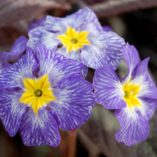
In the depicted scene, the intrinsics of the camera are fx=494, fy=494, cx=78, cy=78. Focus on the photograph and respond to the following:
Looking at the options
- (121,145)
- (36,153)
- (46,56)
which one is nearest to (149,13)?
(36,153)

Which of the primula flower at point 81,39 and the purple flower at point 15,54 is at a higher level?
the primula flower at point 81,39

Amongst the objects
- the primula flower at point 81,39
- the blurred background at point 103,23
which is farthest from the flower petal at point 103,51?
the blurred background at point 103,23

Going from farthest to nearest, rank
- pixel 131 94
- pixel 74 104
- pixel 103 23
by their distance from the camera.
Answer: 1. pixel 103 23
2. pixel 131 94
3. pixel 74 104

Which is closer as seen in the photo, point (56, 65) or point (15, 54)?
point (56, 65)

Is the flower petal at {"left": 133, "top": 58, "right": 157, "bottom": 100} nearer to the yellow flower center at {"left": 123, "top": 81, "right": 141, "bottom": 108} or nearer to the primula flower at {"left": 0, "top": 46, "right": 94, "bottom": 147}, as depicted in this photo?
the yellow flower center at {"left": 123, "top": 81, "right": 141, "bottom": 108}

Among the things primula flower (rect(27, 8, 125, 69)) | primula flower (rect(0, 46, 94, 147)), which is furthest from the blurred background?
primula flower (rect(0, 46, 94, 147))

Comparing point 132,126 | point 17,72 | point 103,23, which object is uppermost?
point 17,72

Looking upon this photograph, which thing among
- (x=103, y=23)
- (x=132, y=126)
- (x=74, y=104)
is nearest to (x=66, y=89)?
(x=74, y=104)

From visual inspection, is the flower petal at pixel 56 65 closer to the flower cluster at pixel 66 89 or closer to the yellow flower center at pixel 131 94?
the flower cluster at pixel 66 89

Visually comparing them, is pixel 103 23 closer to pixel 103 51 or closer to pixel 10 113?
pixel 103 51
